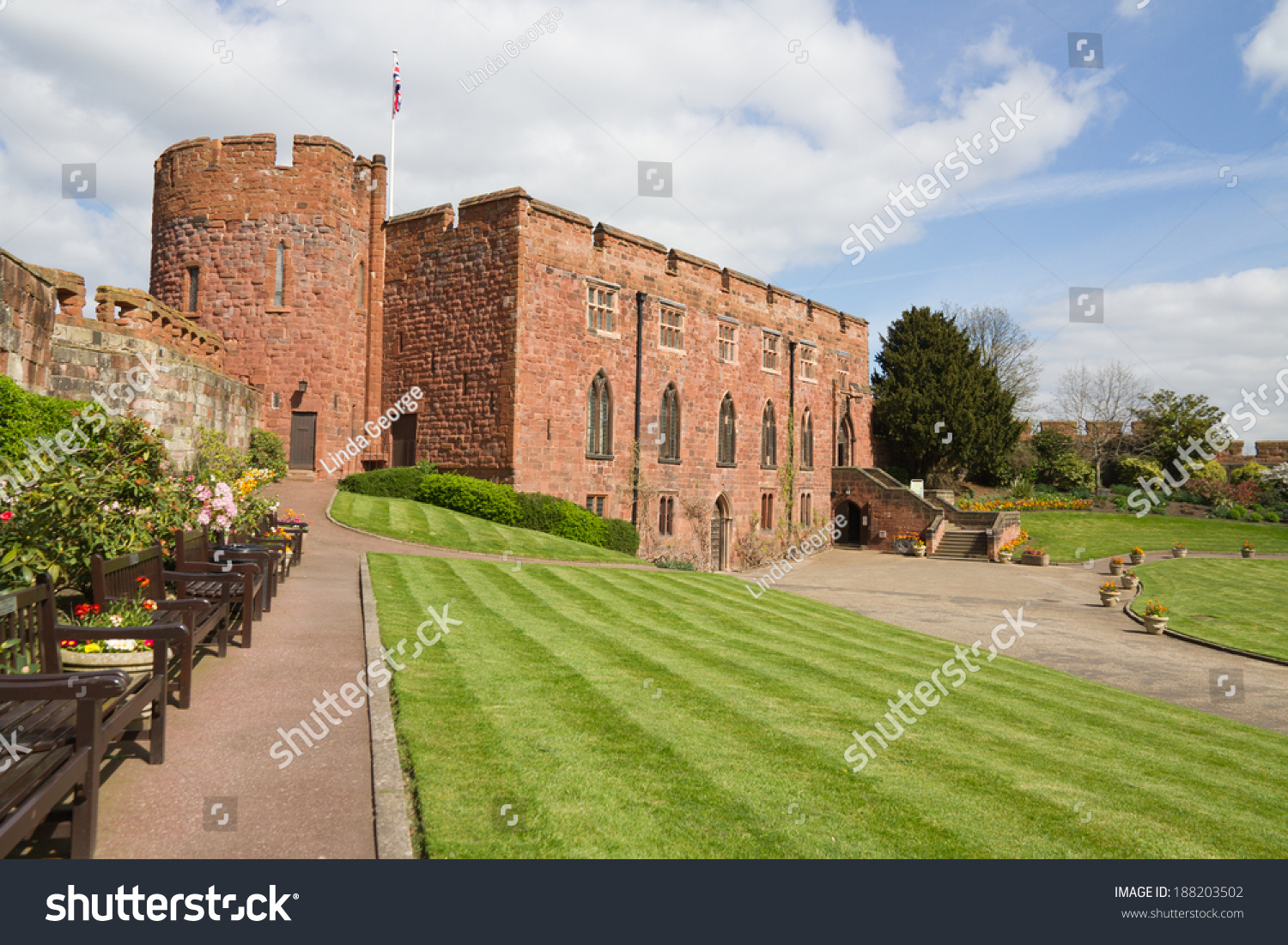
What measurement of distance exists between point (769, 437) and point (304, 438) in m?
20.0

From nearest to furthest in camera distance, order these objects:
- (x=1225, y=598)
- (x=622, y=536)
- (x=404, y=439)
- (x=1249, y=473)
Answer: (x=1225, y=598)
(x=622, y=536)
(x=404, y=439)
(x=1249, y=473)

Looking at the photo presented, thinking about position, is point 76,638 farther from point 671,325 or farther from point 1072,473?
point 1072,473

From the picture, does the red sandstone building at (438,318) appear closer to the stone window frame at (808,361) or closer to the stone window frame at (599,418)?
the stone window frame at (599,418)

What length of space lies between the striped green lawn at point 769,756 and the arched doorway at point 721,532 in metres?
21.4

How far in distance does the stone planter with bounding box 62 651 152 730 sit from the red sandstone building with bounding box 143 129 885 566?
1879 cm

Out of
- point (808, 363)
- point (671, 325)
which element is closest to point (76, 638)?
point (671, 325)

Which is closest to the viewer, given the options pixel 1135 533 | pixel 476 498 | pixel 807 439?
pixel 476 498

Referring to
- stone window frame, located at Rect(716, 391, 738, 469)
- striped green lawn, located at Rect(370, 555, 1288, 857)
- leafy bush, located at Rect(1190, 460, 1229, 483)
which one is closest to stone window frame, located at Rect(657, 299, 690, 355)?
stone window frame, located at Rect(716, 391, 738, 469)

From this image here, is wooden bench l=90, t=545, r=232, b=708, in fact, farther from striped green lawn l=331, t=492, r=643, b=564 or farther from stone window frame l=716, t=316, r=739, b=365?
stone window frame l=716, t=316, r=739, b=365

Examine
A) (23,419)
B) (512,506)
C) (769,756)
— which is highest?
(23,419)

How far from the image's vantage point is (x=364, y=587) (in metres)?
11.3

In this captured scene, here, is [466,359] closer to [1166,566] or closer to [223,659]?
[223,659]

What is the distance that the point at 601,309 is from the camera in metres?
27.0

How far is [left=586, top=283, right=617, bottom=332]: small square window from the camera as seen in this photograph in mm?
26578
